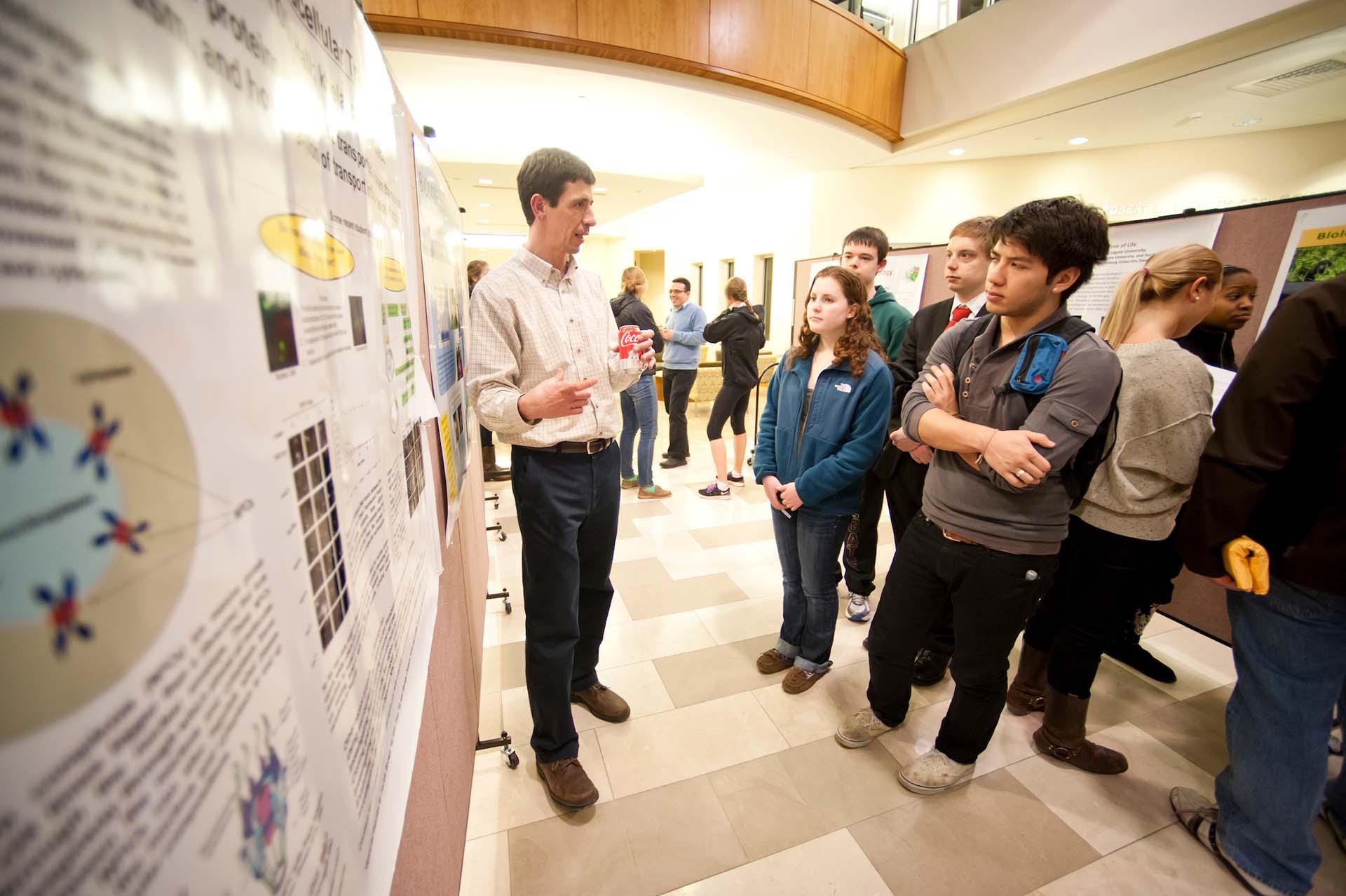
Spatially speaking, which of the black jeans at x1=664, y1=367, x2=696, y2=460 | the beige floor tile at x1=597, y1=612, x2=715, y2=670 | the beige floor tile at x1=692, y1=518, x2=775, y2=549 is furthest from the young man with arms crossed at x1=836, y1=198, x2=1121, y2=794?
the black jeans at x1=664, y1=367, x2=696, y2=460

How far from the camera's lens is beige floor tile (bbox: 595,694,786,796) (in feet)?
6.05

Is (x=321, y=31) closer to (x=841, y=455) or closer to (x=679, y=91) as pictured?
(x=841, y=455)

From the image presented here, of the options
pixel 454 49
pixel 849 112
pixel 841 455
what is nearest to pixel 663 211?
pixel 849 112

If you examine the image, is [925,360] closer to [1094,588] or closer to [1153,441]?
[1153,441]

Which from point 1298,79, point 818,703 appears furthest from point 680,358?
point 1298,79

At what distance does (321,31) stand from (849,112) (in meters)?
5.95

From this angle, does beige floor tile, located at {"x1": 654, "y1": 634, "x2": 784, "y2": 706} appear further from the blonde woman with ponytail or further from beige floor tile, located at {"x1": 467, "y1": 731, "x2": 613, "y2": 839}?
the blonde woman with ponytail

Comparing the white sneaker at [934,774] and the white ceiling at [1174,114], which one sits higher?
the white ceiling at [1174,114]

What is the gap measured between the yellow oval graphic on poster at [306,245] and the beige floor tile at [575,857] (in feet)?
5.50

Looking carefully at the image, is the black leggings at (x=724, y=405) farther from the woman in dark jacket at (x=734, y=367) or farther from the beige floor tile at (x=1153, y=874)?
the beige floor tile at (x=1153, y=874)

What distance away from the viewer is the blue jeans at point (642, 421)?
4191 mm

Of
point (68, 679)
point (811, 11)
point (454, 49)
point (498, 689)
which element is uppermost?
point (811, 11)

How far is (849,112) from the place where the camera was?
17.4ft

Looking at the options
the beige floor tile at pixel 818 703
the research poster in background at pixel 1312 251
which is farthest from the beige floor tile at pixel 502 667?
the research poster in background at pixel 1312 251
